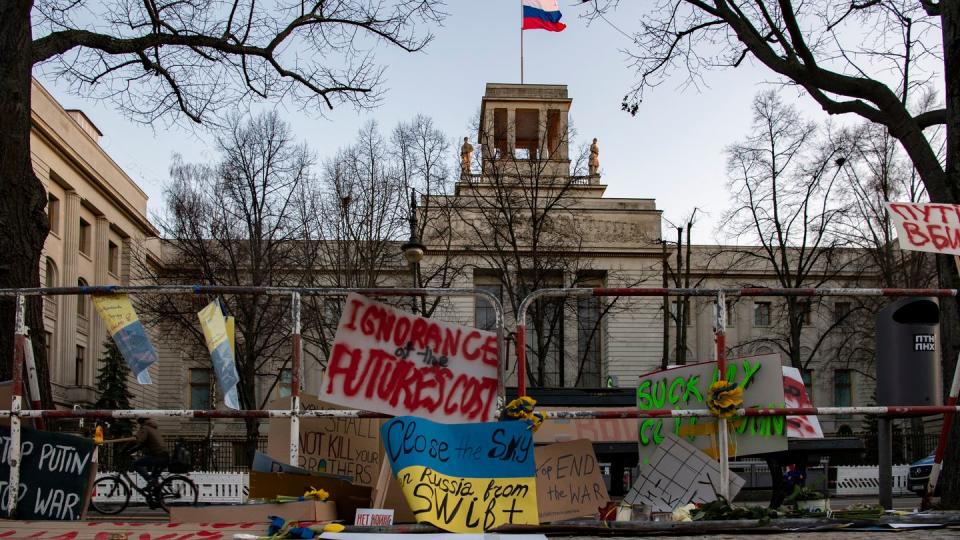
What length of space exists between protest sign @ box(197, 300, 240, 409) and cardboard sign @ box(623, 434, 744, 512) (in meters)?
2.80

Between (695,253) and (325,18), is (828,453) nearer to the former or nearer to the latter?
(325,18)

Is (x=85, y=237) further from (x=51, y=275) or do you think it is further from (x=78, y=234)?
(x=51, y=275)

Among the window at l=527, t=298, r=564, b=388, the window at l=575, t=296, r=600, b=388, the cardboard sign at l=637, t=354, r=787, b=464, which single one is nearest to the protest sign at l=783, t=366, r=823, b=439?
the cardboard sign at l=637, t=354, r=787, b=464

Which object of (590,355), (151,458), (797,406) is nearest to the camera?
(797,406)

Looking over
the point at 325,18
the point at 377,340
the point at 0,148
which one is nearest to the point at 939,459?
the point at 377,340

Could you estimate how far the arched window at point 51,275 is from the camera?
4363 centimetres

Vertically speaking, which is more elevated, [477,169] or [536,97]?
[536,97]

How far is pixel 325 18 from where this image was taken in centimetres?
1416

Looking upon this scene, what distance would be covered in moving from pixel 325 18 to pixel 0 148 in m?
6.64

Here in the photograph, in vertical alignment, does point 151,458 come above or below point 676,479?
below

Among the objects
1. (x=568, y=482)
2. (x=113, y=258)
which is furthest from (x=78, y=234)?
(x=568, y=482)

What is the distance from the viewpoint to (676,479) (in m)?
6.84

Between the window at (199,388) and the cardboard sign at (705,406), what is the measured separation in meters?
50.1

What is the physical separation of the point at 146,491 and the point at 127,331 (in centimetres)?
973
